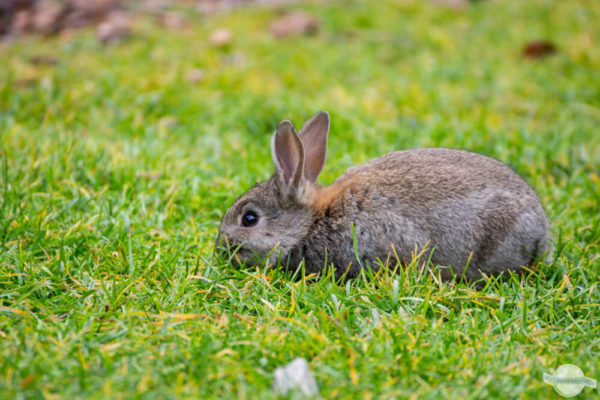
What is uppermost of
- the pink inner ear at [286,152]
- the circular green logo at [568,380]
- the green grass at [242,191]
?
the pink inner ear at [286,152]

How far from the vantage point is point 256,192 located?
4.55 m

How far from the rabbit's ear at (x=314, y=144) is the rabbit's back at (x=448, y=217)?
396mm

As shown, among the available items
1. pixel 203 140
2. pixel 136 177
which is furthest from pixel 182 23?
pixel 136 177

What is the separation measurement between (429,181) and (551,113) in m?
4.04

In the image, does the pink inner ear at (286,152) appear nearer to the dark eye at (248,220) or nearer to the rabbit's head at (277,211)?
the rabbit's head at (277,211)

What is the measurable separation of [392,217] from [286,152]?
0.96 metres

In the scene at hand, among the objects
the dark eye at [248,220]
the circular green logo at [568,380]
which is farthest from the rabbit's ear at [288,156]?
the circular green logo at [568,380]

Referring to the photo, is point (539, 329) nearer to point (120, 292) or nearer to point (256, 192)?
point (256, 192)

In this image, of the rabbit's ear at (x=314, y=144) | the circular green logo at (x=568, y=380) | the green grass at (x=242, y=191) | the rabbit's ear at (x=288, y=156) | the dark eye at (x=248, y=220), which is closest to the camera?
the circular green logo at (x=568, y=380)

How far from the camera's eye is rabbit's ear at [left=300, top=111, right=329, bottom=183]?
467cm

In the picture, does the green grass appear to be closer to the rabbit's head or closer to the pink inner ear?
the rabbit's head

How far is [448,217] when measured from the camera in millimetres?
4152

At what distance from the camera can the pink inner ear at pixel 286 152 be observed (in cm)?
434

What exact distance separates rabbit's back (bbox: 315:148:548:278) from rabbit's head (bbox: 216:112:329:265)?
0.23m
